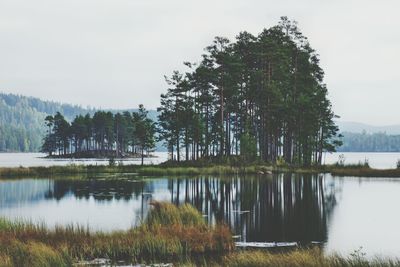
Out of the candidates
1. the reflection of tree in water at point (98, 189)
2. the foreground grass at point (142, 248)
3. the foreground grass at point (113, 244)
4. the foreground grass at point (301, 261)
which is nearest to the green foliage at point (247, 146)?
the reflection of tree in water at point (98, 189)

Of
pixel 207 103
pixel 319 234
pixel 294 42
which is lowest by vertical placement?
pixel 319 234

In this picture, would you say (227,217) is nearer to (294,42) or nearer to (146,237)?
(146,237)

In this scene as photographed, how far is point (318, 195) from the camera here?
1847 inches

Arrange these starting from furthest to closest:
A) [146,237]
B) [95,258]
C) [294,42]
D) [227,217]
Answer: [294,42] → [227,217] → [146,237] → [95,258]

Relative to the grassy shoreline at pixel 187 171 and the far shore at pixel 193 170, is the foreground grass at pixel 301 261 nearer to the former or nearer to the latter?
the far shore at pixel 193 170

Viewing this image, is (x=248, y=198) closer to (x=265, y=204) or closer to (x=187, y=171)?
(x=265, y=204)

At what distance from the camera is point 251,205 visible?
39375 mm

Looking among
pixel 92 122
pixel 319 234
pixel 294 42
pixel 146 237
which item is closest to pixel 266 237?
pixel 319 234

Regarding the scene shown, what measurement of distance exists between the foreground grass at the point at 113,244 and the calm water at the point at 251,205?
11.4 ft

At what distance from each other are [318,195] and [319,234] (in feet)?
64.4

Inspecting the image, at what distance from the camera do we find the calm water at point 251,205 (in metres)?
28.0

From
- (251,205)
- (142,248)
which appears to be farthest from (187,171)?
(142,248)

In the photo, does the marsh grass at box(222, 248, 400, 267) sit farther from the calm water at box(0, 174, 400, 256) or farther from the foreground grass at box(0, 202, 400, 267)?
the calm water at box(0, 174, 400, 256)

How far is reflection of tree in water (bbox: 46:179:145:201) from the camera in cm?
4712
